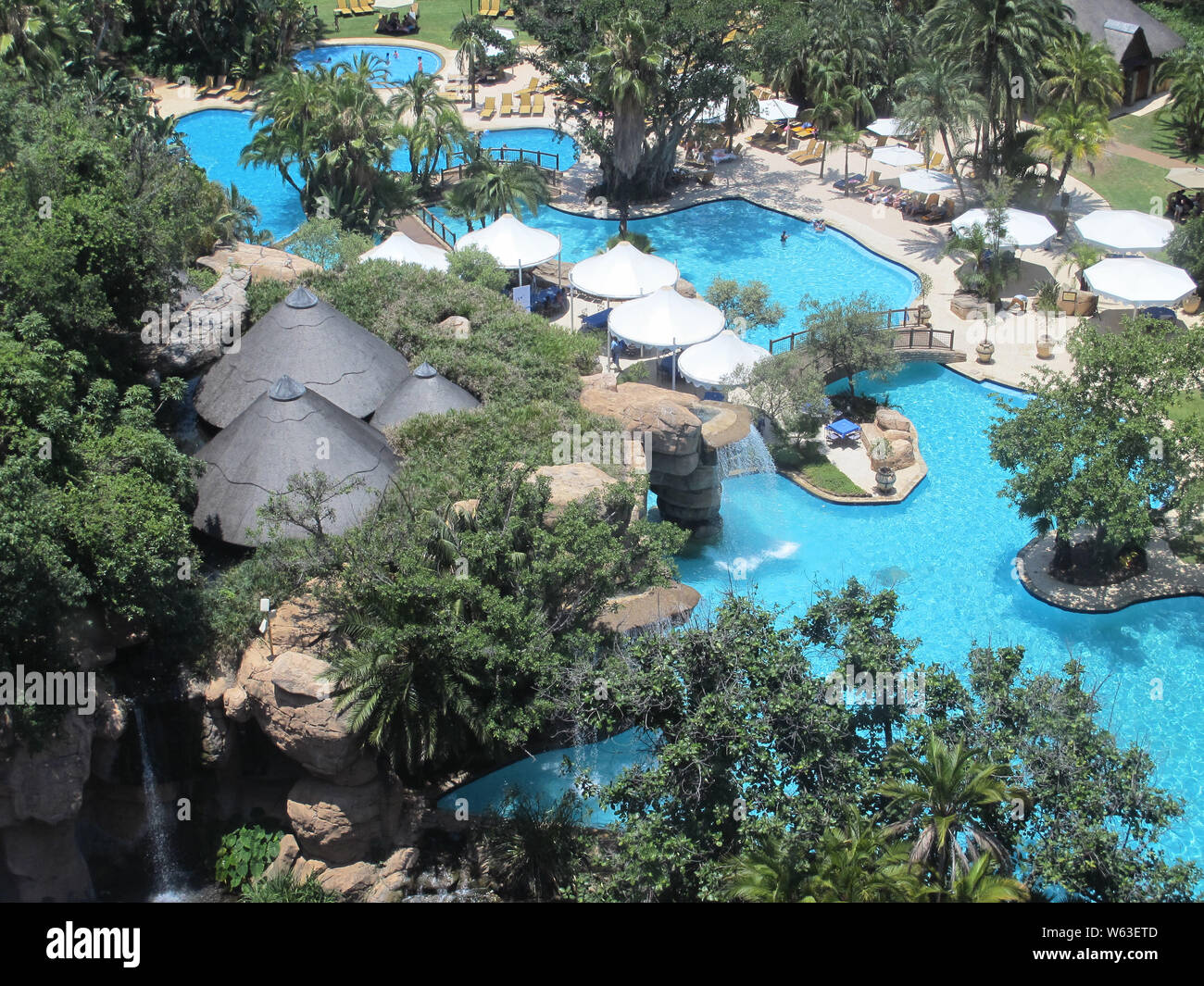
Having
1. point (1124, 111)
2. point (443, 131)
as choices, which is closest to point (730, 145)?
point (443, 131)

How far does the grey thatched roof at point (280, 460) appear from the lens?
2392 centimetres

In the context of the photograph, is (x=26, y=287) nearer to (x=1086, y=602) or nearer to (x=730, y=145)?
(x=1086, y=602)

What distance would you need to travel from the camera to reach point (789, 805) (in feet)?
56.9

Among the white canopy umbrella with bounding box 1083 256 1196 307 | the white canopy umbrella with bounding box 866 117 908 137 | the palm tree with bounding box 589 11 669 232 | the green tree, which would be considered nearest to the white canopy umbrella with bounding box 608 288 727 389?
the green tree

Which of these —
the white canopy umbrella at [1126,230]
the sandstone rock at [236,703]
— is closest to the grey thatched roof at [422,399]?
the sandstone rock at [236,703]

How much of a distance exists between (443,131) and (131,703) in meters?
28.6

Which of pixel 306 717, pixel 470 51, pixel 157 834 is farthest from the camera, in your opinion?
pixel 470 51

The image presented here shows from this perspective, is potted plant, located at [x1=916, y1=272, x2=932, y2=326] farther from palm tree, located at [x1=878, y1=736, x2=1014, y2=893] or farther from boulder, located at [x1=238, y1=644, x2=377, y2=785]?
boulder, located at [x1=238, y1=644, x2=377, y2=785]

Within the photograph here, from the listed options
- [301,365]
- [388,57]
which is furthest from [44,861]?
[388,57]

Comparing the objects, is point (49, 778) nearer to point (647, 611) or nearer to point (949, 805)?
point (647, 611)

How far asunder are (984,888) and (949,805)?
4.38ft

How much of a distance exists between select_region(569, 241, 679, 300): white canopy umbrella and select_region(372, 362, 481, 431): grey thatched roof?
8953 mm

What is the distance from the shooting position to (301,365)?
27719mm

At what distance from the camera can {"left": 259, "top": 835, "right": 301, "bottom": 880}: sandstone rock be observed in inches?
802
